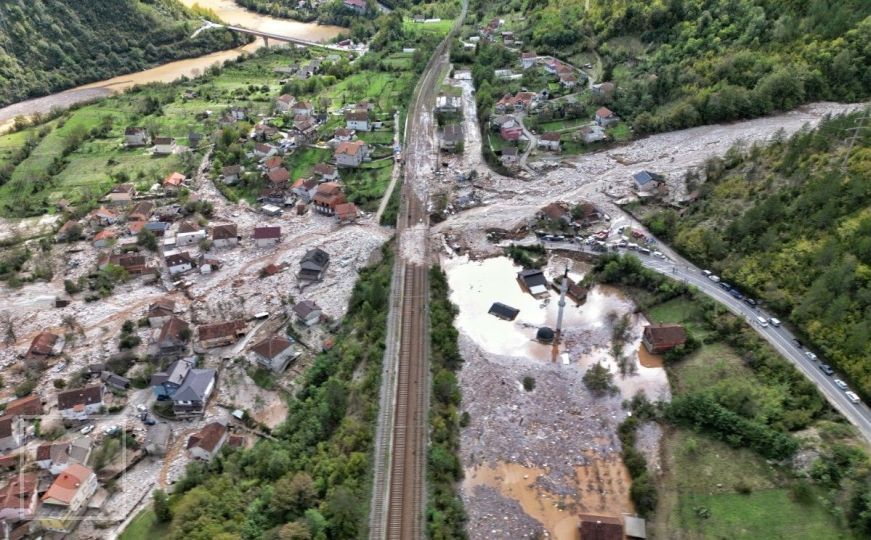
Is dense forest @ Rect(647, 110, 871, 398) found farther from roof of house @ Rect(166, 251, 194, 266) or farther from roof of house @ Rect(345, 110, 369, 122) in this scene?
roof of house @ Rect(166, 251, 194, 266)

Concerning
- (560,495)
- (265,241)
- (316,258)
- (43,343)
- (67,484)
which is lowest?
(67,484)

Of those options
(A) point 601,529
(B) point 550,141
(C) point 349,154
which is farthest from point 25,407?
(B) point 550,141

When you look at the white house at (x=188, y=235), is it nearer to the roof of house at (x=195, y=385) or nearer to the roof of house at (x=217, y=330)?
the roof of house at (x=217, y=330)

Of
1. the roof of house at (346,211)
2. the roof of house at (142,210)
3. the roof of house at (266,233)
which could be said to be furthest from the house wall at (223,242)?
the roof of house at (346,211)

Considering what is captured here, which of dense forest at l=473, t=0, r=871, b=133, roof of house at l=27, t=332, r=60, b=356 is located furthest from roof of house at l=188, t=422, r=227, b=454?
dense forest at l=473, t=0, r=871, b=133

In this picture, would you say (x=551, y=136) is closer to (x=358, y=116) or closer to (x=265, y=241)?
(x=358, y=116)
